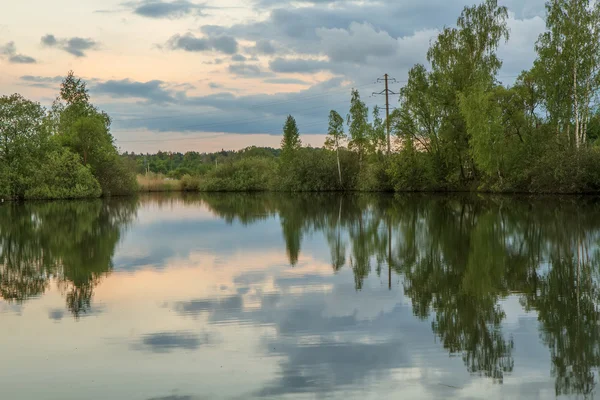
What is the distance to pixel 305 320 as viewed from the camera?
8141mm

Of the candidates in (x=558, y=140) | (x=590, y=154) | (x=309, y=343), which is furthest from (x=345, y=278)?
(x=558, y=140)

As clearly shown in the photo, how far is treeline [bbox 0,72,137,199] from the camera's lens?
172 feet

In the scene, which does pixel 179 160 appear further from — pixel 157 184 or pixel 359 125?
pixel 359 125

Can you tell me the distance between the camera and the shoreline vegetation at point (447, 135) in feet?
130

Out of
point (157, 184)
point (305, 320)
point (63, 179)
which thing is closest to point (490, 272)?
point (305, 320)

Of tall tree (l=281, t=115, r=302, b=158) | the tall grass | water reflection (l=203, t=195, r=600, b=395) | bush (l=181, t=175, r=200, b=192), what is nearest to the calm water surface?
water reflection (l=203, t=195, r=600, b=395)

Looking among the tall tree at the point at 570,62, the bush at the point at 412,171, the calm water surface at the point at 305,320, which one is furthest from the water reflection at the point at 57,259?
the bush at the point at 412,171

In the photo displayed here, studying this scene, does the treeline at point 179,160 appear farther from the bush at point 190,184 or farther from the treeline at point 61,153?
the treeline at point 61,153

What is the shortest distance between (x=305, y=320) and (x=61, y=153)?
5552 centimetres

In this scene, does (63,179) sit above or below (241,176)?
below

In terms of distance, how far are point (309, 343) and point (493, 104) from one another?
139ft

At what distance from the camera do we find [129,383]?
19.0 feet

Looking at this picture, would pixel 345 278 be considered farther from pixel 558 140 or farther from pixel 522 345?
pixel 558 140

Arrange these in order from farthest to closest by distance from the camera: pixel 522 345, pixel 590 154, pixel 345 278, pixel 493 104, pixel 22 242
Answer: pixel 493 104 < pixel 590 154 < pixel 22 242 < pixel 345 278 < pixel 522 345
